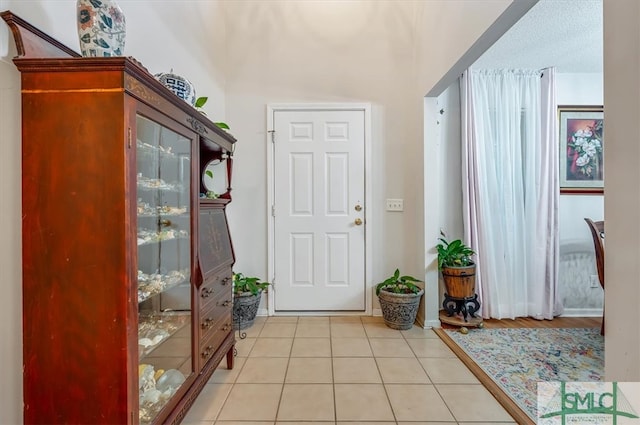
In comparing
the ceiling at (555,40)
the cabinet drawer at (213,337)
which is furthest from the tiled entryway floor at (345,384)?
the ceiling at (555,40)

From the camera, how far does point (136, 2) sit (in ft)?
5.34

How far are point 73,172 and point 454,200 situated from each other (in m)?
2.93

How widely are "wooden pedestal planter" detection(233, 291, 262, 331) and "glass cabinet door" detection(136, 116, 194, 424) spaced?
1.18 meters

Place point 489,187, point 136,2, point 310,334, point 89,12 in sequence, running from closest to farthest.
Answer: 1. point 89,12
2. point 136,2
3. point 310,334
4. point 489,187

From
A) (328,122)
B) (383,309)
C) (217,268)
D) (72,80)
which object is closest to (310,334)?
(383,309)

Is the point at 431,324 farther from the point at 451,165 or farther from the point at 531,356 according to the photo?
the point at 451,165

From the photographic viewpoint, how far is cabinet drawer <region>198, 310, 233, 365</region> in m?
1.49

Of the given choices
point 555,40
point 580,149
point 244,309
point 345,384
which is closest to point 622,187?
point 345,384

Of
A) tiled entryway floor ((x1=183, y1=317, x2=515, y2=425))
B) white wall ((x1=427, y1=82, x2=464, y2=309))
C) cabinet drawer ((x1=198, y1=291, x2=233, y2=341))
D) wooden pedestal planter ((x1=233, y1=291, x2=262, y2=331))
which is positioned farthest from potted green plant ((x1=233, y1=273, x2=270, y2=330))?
white wall ((x1=427, y1=82, x2=464, y2=309))

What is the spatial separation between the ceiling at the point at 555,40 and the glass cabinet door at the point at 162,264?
A: 2469mm

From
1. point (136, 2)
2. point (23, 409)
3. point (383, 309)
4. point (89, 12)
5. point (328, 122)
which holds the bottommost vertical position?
point (383, 309)

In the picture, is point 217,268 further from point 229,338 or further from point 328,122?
point 328,122

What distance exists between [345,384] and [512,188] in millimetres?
2358

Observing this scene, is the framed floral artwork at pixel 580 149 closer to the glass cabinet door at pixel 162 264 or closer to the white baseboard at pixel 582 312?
the white baseboard at pixel 582 312
